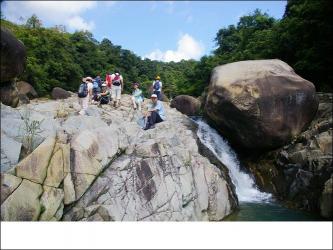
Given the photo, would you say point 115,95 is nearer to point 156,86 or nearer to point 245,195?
point 156,86

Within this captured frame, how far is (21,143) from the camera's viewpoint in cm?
657

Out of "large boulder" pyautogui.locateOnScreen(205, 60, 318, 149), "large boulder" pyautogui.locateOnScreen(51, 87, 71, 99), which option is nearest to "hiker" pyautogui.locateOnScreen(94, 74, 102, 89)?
"large boulder" pyautogui.locateOnScreen(51, 87, 71, 99)

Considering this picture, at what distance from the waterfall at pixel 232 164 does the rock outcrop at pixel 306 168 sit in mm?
246

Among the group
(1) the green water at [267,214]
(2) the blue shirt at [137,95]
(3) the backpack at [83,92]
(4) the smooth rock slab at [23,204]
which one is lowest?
(1) the green water at [267,214]

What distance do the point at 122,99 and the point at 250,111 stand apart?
4449 millimetres

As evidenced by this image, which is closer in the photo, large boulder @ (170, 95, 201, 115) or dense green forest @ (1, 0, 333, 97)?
dense green forest @ (1, 0, 333, 97)

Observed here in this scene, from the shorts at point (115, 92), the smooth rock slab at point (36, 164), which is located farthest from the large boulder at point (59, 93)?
the smooth rock slab at point (36, 164)

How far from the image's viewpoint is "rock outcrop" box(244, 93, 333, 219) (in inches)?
319

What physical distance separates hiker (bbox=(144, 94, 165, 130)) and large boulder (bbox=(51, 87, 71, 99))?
238 inches

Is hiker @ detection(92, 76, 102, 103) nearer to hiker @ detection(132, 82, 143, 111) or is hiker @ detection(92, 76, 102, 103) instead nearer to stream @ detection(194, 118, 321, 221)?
hiker @ detection(132, 82, 143, 111)

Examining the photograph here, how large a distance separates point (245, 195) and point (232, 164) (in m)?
1.34

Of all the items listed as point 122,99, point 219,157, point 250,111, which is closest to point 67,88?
point 122,99

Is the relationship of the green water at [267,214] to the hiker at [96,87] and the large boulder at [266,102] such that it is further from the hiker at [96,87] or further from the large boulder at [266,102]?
the hiker at [96,87]

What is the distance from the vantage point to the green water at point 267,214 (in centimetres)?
777
